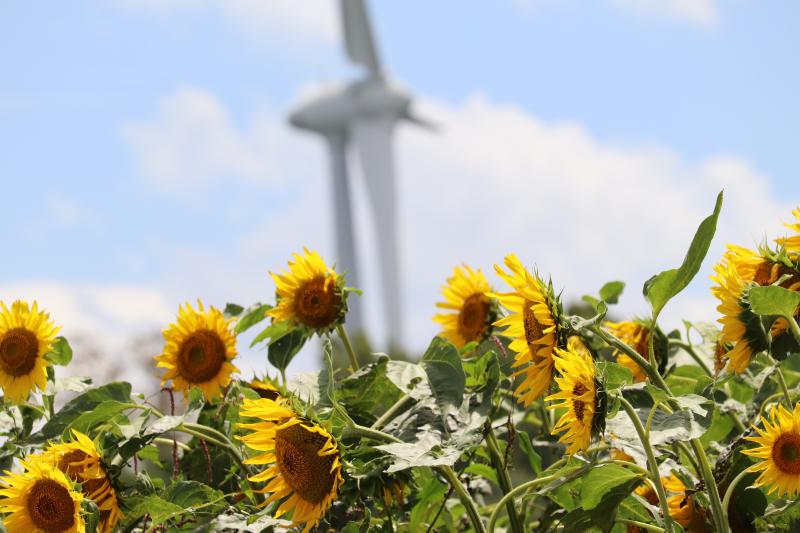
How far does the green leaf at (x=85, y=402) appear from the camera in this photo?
229 cm

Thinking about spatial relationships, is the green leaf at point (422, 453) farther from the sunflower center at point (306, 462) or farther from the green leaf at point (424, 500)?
the green leaf at point (424, 500)

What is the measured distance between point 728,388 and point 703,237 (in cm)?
100

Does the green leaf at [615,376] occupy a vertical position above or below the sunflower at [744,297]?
below

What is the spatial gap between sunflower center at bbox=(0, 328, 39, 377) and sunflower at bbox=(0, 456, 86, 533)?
53 cm

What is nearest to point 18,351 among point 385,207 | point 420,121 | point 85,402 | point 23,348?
point 23,348

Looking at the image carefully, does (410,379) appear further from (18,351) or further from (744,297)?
(18,351)

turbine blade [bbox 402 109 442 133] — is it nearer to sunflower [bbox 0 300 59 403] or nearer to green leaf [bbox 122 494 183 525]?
sunflower [bbox 0 300 59 403]

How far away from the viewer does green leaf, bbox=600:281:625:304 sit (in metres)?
2.36

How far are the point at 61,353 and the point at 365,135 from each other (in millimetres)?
28720

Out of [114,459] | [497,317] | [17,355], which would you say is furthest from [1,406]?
[497,317]

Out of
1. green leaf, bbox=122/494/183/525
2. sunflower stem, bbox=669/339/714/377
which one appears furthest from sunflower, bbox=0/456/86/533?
sunflower stem, bbox=669/339/714/377

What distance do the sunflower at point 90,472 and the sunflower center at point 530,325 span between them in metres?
0.82

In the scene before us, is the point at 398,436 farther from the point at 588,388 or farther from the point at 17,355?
the point at 17,355

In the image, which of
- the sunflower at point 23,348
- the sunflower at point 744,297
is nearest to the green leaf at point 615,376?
the sunflower at point 744,297
